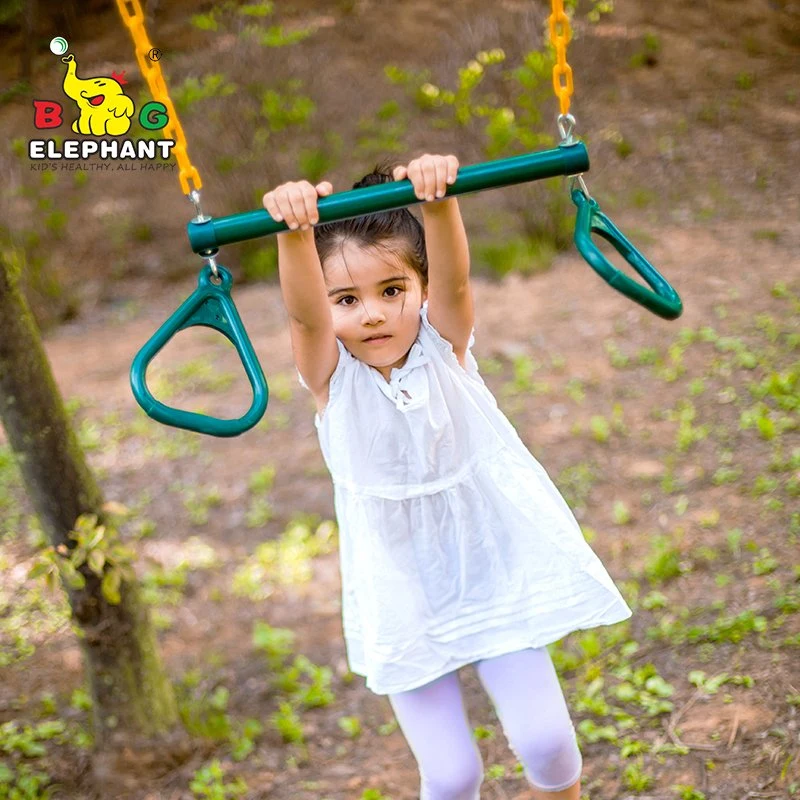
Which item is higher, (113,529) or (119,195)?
(119,195)

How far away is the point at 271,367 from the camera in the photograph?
599 centimetres

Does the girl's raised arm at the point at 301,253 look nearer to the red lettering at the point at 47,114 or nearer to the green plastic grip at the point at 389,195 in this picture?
the green plastic grip at the point at 389,195

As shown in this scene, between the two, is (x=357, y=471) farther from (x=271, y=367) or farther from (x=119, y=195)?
(x=119, y=195)

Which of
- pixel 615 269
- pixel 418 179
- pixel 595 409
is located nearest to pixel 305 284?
pixel 418 179

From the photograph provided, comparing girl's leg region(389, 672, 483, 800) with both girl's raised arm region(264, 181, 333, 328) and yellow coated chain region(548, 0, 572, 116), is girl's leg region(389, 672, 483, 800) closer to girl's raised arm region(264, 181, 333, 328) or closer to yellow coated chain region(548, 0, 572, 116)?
girl's raised arm region(264, 181, 333, 328)

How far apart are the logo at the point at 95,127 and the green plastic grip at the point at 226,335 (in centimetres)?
533

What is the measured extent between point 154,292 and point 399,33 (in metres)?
3.73

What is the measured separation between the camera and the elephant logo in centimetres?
709

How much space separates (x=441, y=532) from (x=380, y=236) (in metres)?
0.66

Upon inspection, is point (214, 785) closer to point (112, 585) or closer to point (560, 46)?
point (112, 585)

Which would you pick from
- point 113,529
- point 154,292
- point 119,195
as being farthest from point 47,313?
point 113,529

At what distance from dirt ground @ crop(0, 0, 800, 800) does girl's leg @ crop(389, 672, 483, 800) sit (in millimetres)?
893

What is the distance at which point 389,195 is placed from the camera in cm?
179

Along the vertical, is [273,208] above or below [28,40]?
below
